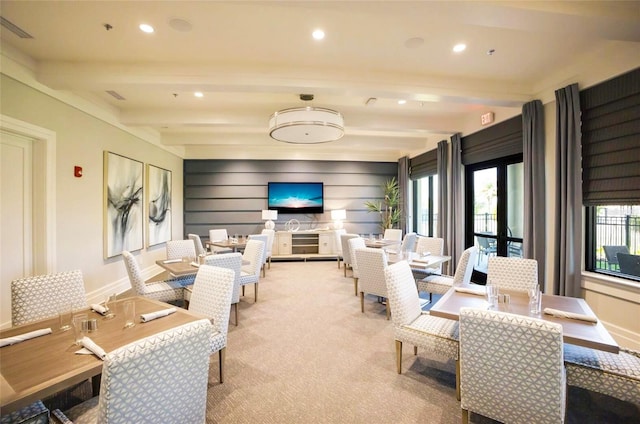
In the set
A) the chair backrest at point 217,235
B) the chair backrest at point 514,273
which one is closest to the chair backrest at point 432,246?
the chair backrest at point 514,273

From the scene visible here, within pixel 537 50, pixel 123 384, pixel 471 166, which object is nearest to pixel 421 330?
pixel 123 384

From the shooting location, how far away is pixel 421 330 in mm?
2182

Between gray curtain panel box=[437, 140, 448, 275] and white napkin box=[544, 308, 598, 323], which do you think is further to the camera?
gray curtain panel box=[437, 140, 448, 275]

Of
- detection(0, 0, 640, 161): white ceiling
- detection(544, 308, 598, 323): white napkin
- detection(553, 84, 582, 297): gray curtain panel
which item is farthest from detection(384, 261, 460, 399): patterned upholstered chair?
detection(0, 0, 640, 161): white ceiling

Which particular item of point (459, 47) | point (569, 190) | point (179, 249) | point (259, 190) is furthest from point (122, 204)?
point (569, 190)

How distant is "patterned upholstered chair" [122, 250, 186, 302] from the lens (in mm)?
3125

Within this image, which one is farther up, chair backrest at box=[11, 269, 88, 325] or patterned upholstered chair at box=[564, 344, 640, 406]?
chair backrest at box=[11, 269, 88, 325]

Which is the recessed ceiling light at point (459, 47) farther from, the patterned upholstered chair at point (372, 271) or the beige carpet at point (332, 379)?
the beige carpet at point (332, 379)

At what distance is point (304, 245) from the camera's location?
300 inches

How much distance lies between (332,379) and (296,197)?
19.1 feet

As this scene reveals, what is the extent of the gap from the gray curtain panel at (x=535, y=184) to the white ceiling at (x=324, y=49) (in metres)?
0.25

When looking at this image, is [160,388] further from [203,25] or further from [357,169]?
[357,169]

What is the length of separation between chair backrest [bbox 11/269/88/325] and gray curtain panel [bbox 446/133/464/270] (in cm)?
541

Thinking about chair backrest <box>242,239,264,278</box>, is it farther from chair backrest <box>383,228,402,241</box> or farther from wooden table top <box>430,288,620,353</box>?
chair backrest <box>383,228,402,241</box>
